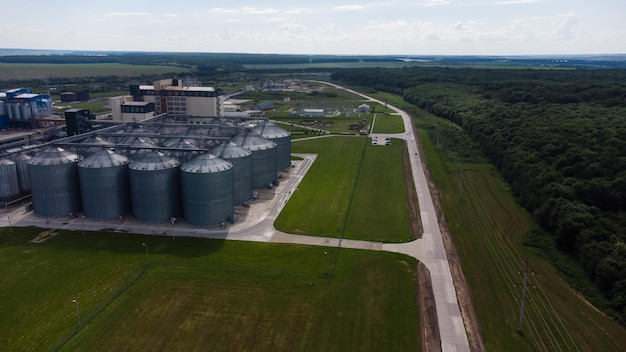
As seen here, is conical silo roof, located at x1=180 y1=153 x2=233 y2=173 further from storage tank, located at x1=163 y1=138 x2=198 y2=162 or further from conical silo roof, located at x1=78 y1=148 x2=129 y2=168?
conical silo roof, located at x1=78 y1=148 x2=129 y2=168

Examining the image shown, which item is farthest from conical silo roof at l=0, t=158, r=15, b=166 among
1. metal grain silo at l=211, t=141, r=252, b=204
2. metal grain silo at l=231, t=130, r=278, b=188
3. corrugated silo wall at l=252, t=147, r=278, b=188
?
corrugated silo wall at l=252, t=147, r=278, b=188

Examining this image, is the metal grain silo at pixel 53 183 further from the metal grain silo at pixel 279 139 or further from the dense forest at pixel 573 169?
the dense forest at pixel 573 169

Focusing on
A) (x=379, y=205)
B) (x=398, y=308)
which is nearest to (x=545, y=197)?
(x=379, y=205)

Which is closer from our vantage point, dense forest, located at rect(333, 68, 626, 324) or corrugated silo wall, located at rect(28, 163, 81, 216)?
dense forest, located at rect(333, 68, 626, 324)

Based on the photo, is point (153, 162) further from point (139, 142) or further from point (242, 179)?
point (139, 142)

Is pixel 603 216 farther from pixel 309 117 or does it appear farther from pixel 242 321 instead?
pixel 309 117
